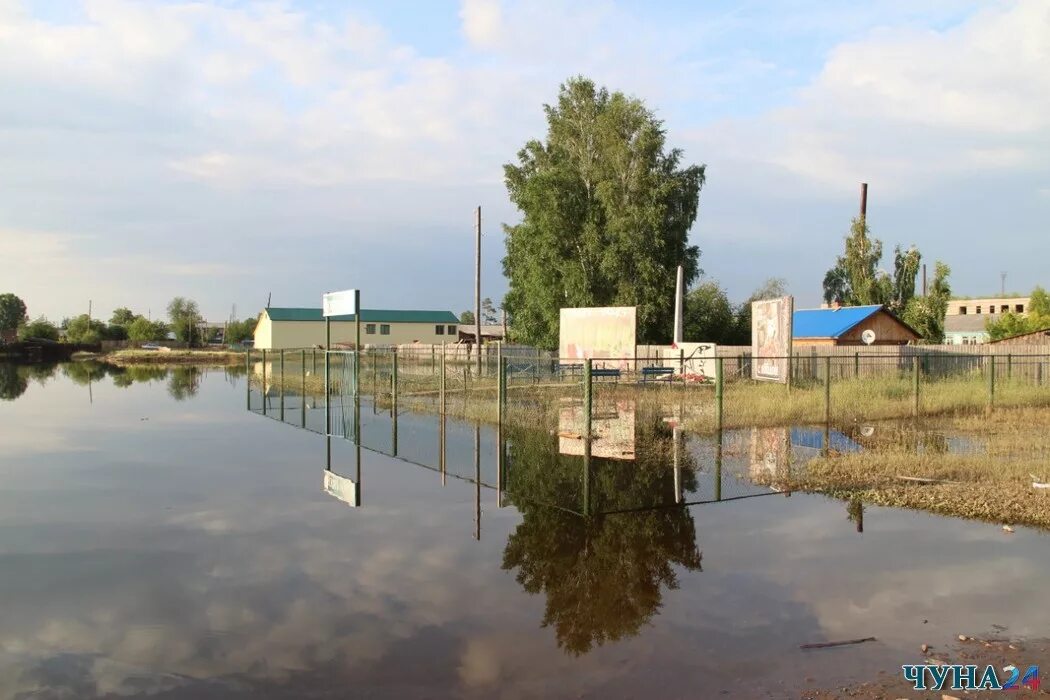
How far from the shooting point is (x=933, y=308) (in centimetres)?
5231

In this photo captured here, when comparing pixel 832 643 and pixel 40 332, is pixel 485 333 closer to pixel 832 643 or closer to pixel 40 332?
pixel 40 332

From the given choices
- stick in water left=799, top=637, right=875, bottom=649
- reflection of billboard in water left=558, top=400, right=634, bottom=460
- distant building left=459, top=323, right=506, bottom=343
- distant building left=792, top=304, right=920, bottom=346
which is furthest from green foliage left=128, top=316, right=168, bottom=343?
stick in water left=799, top=637, right=875, bottom=649

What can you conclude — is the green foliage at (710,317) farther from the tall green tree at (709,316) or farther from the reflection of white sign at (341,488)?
the reflection of white sign at (341,488)

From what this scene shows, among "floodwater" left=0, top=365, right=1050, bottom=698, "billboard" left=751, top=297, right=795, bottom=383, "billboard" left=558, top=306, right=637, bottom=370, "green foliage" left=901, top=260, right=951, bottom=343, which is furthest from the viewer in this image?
"green foliage" left=901, top=260, right=951, bottom=343

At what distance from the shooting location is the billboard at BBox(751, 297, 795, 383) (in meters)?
23.3

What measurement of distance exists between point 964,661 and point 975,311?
124509 mm

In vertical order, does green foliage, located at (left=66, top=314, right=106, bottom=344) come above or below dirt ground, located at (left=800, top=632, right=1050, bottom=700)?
above

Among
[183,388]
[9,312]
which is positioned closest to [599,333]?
[183,388]

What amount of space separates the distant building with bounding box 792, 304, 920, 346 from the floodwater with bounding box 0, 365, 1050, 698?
29.1 metres

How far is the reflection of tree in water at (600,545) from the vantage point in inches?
273

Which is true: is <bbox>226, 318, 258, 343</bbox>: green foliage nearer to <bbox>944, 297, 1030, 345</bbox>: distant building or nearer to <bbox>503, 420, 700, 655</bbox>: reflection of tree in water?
<bbox>944, 297, 1030, 345</bbox>: distant building

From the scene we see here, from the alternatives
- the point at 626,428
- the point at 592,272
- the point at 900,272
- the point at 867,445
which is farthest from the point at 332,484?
the point at 900,272

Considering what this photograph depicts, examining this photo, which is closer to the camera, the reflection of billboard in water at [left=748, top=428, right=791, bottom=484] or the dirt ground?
the dirt ground
